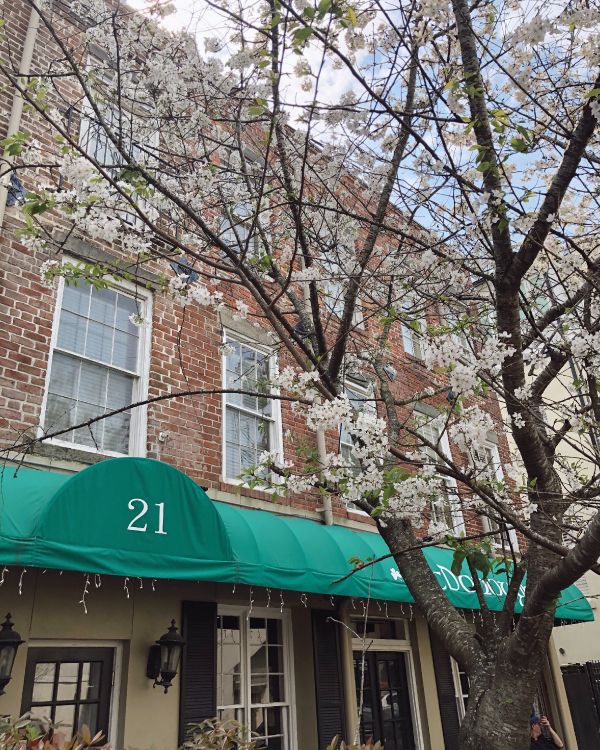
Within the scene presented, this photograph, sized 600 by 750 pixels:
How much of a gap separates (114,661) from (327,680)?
9.05 feet

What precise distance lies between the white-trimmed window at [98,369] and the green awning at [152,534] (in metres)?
1.06

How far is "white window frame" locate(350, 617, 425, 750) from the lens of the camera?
8609mm

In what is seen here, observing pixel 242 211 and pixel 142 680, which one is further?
pixel 242 211

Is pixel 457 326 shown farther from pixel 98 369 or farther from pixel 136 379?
pixel 98 369

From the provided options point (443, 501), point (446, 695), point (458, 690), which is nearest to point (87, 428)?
point (443, 501)

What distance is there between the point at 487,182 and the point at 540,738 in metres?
7.88

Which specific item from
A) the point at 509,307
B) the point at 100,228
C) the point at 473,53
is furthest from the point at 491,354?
the point at 100,228

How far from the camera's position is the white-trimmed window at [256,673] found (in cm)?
694

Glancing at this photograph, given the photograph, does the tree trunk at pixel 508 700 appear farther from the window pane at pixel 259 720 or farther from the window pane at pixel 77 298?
the window pane at pixel 77 298

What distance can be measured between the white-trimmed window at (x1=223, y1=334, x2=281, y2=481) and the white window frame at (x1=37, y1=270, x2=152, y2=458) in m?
1.06

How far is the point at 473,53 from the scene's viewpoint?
424 centimetres

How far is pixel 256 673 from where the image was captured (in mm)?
7273

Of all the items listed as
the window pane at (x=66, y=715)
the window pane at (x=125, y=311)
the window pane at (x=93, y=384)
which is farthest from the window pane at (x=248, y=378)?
the window pane at (x=66, y=715)

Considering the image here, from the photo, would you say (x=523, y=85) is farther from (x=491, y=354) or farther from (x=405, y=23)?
(x=491, y=354)
